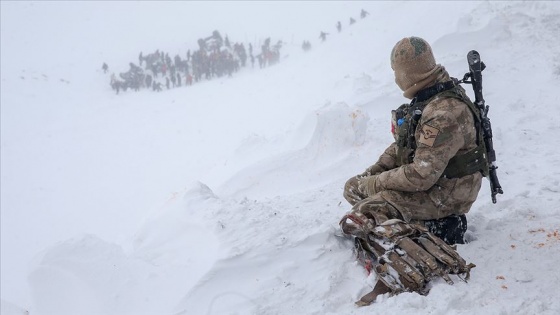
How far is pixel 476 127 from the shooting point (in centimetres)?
298

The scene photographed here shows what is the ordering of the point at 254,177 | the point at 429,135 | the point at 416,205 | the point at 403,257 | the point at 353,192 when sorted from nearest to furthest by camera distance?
the point at 403,257, the point at 429,135, the point at 416,205, the point at 353,192, the point at 254,177

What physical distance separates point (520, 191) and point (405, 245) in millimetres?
2306

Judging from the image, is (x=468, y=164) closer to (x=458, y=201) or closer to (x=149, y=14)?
(x=458, y=201)

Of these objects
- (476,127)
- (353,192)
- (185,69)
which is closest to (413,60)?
(476,127)

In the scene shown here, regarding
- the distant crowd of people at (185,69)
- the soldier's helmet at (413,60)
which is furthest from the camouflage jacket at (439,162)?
the distant crowd of people at (185,69)

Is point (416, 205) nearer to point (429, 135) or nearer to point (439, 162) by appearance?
point (439, 162)

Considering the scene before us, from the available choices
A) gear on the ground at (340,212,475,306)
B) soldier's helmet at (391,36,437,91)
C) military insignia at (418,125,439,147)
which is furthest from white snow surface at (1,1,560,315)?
soldier's helmet at (391,36,437,91)

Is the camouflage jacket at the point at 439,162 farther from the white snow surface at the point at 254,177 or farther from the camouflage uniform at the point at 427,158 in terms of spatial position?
the white snow surface at the point at 254,177

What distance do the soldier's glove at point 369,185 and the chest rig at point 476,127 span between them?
13.8 inches

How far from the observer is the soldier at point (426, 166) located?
9.03 feet

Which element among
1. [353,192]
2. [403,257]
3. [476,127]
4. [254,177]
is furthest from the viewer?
[254,177]

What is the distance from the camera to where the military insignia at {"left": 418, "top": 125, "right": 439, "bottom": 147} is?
2.73 meters

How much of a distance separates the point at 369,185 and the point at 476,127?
968 millimetres

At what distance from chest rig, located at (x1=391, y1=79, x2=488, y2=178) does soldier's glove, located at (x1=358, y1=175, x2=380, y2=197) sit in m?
0.35
